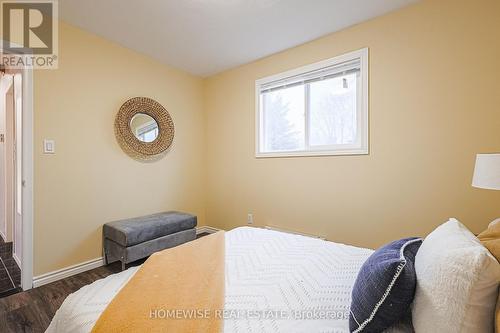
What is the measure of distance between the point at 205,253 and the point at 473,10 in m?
2.68

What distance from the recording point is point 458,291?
2.21 feet

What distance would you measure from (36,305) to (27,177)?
107cm

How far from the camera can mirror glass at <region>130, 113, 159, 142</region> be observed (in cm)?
296

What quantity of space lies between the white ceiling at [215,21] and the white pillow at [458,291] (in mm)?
2169

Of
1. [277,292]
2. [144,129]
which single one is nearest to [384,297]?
[277,292]

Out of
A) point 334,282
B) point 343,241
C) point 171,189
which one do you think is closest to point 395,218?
point 343,241

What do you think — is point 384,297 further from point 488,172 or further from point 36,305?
point 36,305

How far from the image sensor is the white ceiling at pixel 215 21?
2.12 metres

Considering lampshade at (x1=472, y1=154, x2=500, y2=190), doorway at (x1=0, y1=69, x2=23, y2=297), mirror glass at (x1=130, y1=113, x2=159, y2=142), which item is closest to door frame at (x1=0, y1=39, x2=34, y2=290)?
doorway at (x1=0, y1=69, x2=23, y2=297)

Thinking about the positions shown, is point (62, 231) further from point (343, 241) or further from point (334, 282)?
point (343, 241)

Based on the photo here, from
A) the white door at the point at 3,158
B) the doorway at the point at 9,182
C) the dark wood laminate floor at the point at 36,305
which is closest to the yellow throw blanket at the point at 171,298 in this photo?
the dark wood laminate floor at the point at 36,305

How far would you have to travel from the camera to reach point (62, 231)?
7.83 ft

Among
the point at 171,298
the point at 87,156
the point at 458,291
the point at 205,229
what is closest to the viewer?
the point at 458,291

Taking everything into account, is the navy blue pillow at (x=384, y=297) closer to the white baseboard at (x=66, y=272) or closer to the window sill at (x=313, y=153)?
the window sill at (x=313, y=153)
